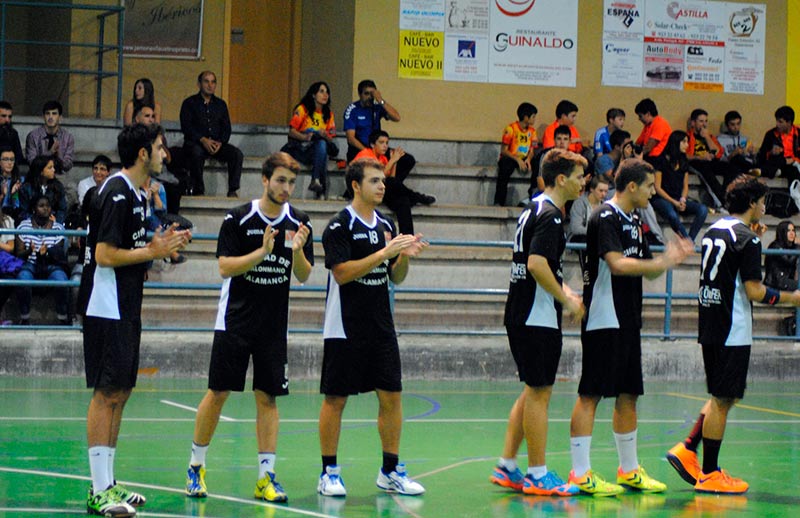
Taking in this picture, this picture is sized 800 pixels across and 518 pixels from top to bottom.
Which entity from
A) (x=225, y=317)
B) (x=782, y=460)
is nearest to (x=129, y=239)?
(x=225, y=317)

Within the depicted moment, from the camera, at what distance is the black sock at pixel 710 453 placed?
28.2 feet

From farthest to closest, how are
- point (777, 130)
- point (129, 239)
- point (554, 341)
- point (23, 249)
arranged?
1. point (777, 130)
2. point (23, 249)
3. point (554, 341)
4. point (129, 239)

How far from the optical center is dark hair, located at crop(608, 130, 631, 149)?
18.8m

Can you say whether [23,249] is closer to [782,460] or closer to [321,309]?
[321,309]

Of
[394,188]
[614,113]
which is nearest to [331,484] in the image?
[394,188]

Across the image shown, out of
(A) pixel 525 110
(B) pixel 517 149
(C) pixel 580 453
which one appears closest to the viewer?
(C) pixel 580 453

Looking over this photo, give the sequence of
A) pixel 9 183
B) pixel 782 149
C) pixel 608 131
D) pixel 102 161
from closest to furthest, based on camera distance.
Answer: pixel 9 183 < pixel 102 161 < pixel 608 131 < pixel 782 149

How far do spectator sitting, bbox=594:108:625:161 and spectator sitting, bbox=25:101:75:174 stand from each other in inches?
302

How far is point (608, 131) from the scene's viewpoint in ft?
63.3

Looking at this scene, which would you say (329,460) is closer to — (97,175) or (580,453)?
(580,453)

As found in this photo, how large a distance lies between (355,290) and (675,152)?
455 inches

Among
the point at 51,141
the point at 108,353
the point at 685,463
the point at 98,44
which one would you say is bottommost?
the point at 685,463

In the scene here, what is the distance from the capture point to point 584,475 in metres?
8.37

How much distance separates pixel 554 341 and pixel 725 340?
4.06 ft
